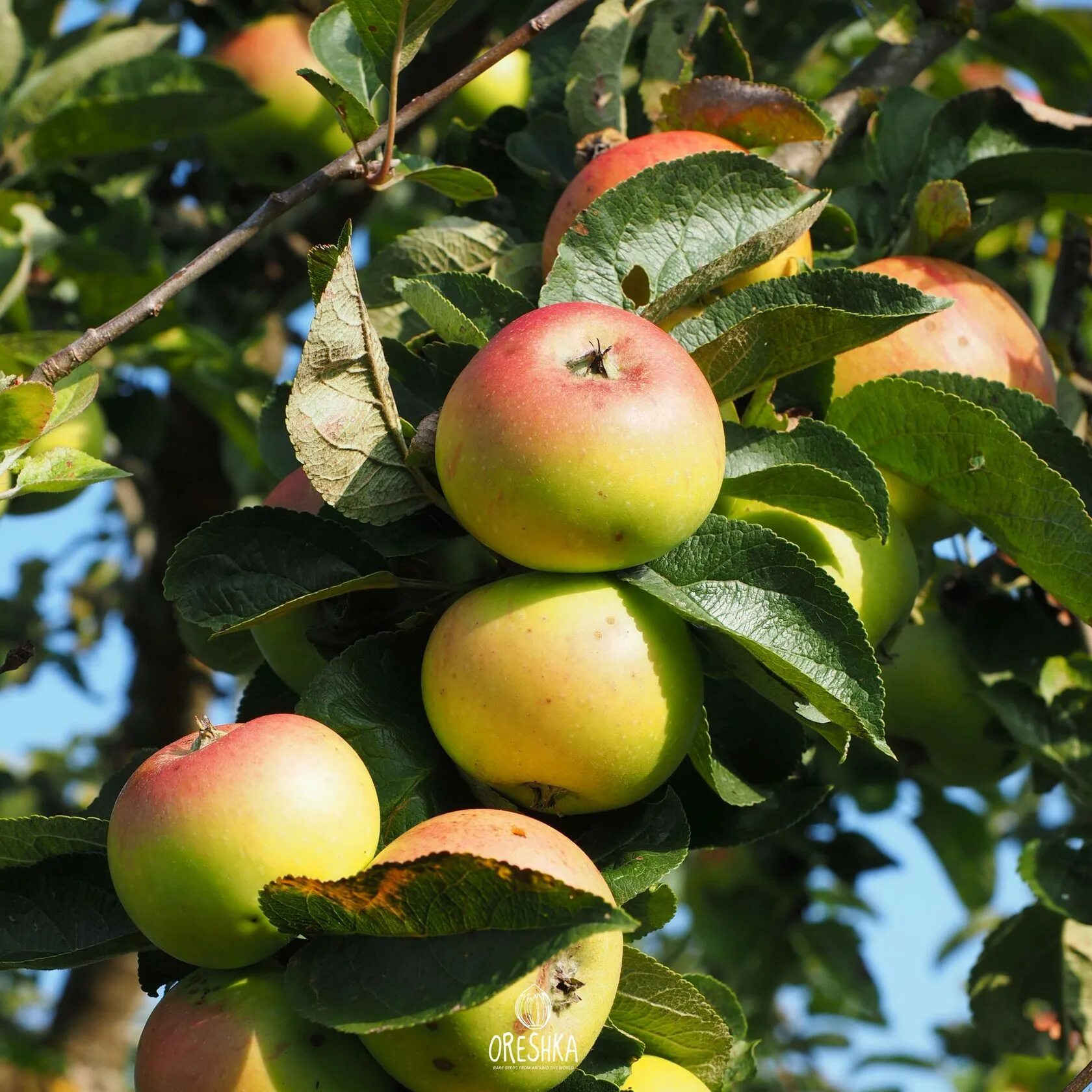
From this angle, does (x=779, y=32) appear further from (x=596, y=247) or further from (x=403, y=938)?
(x=403, y=938)

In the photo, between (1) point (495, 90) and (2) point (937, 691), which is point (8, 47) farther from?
(2) point (937, 691)

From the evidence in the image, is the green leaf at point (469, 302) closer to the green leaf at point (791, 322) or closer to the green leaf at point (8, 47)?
the green leaf at point (791, 322)

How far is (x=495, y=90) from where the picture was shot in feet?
7.84

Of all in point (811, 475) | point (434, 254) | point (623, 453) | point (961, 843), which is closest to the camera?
point (623, 453)

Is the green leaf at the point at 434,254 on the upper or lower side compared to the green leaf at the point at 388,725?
upper

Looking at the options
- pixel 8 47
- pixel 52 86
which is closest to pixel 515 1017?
pixel 52 86

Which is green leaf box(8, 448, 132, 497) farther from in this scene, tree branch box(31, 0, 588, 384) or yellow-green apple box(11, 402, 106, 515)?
yellow-green apple box(11, 402, 106, 515)

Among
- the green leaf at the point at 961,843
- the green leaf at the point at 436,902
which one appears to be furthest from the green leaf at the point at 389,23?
the green leaf at the point at 961,843

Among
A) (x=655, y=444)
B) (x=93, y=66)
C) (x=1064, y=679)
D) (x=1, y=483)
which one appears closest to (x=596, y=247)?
(x=655, y=444)

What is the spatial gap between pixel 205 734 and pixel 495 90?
5.65ft

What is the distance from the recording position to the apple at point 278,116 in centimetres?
235

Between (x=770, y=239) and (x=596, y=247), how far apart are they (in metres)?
0.17

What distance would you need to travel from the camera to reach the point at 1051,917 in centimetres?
175

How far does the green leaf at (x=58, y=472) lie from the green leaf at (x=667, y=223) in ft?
1.41
